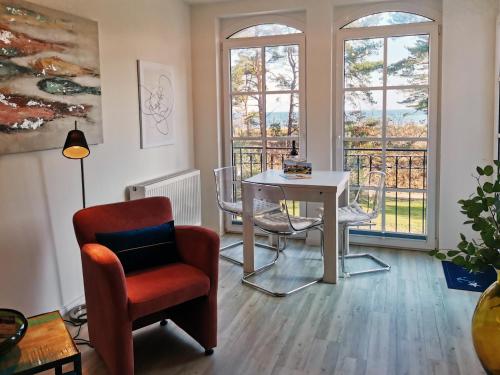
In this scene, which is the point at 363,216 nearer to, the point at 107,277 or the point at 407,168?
the point at 407,168

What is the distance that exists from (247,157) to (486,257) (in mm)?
3357

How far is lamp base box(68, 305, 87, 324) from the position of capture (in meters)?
3.08

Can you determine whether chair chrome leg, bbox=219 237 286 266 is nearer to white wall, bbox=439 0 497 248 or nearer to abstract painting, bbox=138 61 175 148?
→ abstract painting, bbox=138 61 175 148

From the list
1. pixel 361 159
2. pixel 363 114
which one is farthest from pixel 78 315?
pixel 363 114

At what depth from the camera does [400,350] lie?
8.70 feet

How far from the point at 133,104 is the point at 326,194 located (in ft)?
5.80

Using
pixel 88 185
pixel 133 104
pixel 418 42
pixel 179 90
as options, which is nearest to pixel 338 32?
pixel 418 42

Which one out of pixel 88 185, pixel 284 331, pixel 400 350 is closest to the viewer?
pixel 400 350

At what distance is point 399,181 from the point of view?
4508mm

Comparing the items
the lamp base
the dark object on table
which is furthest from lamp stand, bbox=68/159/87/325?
the dark object on table

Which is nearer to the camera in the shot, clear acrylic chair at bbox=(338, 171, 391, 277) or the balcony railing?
clear acrylic chair at bbox=(338, 171, 391, 277)

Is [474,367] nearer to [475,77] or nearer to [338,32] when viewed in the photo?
[475,77]

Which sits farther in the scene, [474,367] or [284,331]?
[284,331]

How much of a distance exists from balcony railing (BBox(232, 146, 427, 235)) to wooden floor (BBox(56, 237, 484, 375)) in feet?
2.57
